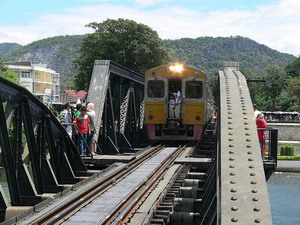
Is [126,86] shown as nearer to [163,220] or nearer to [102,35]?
[163,220]

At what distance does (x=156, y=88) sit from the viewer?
64.5 ft

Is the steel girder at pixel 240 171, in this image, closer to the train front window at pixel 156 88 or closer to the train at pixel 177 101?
the train at pixel 177 101

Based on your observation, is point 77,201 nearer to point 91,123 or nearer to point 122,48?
point 91,123

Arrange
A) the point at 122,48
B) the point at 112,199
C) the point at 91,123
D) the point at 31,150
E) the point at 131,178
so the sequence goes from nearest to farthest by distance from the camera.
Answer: the point at 31,150 → the point at 112,199 → the point at 131,178 → the point at 91,123 → the point at 122,48

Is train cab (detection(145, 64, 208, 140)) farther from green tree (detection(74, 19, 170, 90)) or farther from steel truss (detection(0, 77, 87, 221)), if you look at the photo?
green tree (detection(74, 19, 170, 90))

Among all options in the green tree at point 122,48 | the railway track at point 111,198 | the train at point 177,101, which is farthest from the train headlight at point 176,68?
the green tree at point 122,48

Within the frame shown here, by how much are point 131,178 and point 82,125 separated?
2.72 m

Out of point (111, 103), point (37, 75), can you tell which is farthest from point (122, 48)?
point (37, 75)

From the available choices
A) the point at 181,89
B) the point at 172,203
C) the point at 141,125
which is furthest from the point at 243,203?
the point at 141,125

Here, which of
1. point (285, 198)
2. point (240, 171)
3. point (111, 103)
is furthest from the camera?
point (285, 198)

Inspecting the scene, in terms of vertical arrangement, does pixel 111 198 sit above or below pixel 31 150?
below

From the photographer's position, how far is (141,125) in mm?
25062

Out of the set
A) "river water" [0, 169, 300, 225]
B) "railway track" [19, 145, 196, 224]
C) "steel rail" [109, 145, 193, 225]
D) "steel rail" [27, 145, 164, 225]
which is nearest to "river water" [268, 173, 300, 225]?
"river water" [0, 169, 300, 225]

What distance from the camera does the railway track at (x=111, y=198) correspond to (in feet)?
23.3
